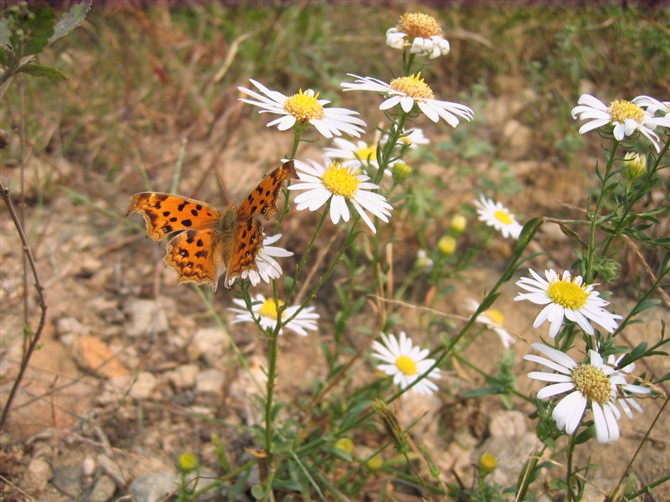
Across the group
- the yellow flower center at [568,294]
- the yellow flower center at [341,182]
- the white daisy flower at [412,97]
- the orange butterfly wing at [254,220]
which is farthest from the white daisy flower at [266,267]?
the yellow flower center at [568,294]

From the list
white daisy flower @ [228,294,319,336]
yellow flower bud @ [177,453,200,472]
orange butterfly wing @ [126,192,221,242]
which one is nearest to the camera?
orange butterfly wing @ [126,192,221,242]

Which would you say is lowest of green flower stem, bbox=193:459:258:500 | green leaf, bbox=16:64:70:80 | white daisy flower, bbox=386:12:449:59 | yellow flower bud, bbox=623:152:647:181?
green flower stem, bbox=193:459:258:500

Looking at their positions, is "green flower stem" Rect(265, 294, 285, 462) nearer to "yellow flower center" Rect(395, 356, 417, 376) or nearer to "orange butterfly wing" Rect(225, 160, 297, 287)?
"orange butterfly wing" Rect(225, 160, 297, 287)

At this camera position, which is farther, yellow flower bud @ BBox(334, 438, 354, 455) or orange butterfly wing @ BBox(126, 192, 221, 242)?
yellow flower bud @ BBox(334, 438, 354, 455)

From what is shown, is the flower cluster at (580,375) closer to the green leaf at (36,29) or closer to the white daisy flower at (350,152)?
the white daisy flower at (350,152)

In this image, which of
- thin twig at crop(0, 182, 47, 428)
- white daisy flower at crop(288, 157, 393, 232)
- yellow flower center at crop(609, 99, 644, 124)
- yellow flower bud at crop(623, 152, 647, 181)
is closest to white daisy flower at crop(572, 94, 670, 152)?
yellow flower center at crop(609, 99, 644, 124)

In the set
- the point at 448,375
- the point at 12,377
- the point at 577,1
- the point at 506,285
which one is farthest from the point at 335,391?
the point at 577,1

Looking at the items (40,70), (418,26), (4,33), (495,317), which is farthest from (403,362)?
(4,33)

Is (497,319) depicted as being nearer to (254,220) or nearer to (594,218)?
(594,218)
